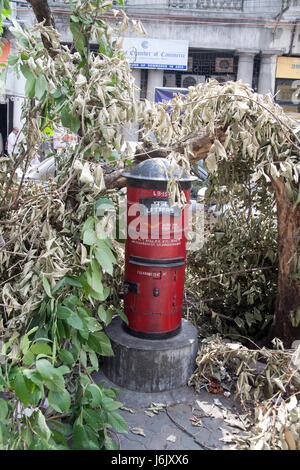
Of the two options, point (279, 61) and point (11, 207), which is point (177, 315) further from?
point (279, 61)

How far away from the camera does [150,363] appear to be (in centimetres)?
386

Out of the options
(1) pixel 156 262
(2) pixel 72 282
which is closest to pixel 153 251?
(1) pixel 156 262

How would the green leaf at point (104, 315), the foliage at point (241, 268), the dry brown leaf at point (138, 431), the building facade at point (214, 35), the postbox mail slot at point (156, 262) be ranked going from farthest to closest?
1. the building facade at point (214, 35)
2. the foliage at point (241, 268)
3. the postbox mail slot at point (156, 262)
4. the green leaf at point (104, 315)
5. the dry brown leaf at point (138, 431)

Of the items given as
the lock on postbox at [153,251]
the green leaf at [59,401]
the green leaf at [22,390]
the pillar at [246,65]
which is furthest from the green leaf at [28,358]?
the pillar at [246,65]

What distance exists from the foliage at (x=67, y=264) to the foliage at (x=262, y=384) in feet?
3.06

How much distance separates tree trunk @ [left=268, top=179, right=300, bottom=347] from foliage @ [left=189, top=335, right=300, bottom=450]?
1.38 ft

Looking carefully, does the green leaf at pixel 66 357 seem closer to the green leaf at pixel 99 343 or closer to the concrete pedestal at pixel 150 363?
the green leaf at pixel 99 343

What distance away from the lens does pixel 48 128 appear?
452 centimetres

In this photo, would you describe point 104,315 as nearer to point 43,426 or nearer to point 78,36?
point 43,426

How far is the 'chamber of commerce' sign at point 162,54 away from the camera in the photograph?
1755 cm

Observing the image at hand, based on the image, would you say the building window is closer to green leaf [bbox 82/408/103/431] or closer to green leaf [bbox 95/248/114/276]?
green leaf [bbox 95/248/114/276]

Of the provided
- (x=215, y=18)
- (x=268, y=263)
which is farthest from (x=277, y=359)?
(x=215, y=18)

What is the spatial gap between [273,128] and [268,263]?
1696mm

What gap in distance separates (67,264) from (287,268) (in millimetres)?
2242
